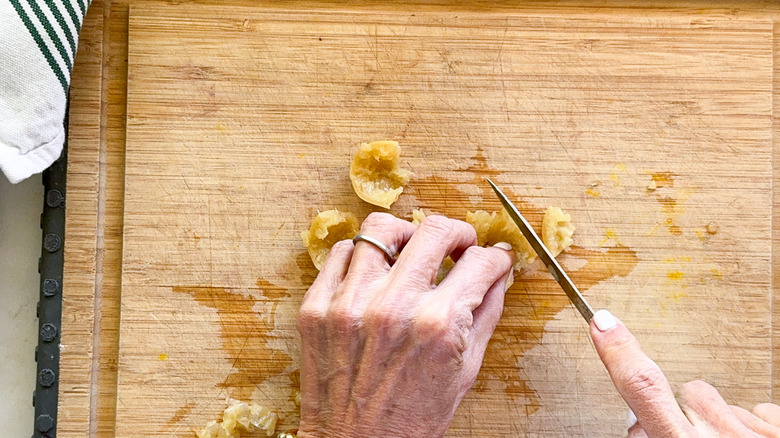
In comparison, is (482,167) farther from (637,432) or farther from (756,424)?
(756,424)

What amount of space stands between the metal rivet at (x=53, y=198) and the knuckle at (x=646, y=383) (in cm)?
161

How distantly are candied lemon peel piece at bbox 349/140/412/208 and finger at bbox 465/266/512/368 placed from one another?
382 millimetres

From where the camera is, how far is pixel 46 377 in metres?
1.86

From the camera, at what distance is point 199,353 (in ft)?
6.17

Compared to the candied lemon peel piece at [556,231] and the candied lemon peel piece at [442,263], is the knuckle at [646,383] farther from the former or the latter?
the candied lemon peel piece at [442,263]

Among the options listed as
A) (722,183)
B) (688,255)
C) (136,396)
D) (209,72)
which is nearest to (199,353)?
(136,396)

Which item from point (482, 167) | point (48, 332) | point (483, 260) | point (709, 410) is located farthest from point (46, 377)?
point (709, 410)

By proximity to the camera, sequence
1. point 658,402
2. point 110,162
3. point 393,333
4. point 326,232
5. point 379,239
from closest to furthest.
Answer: point 658,402, point 393,333, point 379,239, point 326,232, point 110,162

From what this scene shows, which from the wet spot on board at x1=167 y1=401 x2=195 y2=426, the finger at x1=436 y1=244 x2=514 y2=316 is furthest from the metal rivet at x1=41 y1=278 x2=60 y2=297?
the finger at x1=436 y1=244 x2=514 y2=316

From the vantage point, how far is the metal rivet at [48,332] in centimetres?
186

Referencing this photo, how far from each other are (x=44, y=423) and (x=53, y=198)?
2.11 feet

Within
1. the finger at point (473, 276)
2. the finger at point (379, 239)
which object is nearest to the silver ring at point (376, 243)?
the finger at point (379, 239)

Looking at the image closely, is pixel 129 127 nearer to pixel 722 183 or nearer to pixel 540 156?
pixel 540 156

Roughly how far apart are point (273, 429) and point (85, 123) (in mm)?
1047
